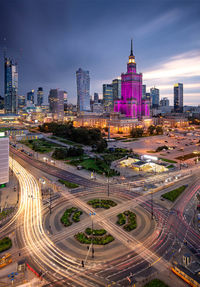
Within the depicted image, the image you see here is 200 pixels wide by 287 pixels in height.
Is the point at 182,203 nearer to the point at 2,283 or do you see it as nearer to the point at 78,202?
the point at 78,202

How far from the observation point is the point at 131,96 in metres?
169

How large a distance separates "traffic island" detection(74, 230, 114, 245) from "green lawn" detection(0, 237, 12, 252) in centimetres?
908

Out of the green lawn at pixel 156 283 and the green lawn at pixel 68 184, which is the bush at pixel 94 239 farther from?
the green lawn at pixel 68 184

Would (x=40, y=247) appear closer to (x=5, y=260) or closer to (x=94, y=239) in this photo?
(x=5, y=260)

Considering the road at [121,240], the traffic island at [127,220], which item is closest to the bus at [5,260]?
the road at [121,240]

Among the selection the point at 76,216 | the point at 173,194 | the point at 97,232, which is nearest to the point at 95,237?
the point at 97,232

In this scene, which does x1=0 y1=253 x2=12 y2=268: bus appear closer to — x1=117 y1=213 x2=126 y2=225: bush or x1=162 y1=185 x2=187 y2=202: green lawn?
x1=117 y1=213 x2=126 y2=225: bush

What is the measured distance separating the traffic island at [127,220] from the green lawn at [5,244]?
646 inches

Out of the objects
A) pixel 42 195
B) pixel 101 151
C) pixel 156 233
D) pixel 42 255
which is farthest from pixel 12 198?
pixel 101 151

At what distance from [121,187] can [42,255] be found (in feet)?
84.4

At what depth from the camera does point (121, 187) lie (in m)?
47.7

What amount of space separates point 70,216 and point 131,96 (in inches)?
5833

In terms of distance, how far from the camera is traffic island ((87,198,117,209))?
38.0m

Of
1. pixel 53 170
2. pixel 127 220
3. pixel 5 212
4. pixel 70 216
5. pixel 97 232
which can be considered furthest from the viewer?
pixel 53 170
